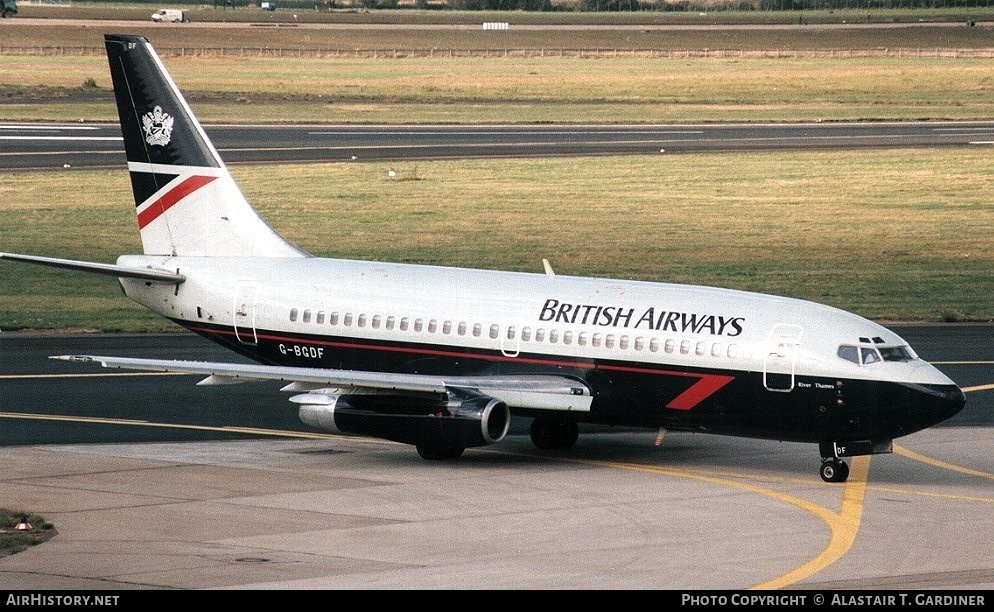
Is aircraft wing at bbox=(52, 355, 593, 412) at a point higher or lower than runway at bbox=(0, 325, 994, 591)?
higher

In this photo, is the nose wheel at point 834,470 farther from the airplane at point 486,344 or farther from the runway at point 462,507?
the runway at point 462,507

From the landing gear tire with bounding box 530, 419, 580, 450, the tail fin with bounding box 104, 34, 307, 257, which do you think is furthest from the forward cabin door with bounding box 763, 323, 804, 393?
the tail fin with bounding box 104, 34, 307, 257

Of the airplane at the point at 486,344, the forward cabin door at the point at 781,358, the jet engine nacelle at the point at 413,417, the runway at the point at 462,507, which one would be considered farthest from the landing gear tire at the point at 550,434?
the forward cabin door at the point at 781,358

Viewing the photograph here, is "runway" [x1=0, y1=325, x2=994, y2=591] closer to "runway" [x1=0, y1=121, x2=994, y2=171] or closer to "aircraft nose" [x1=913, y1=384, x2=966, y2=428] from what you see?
"aircraft nose" [x1=913, y1=384, x2=966, y2=428]

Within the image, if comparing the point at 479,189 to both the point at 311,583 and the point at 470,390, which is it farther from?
the point at 311,583

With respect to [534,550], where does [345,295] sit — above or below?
above

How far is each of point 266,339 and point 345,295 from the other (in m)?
2.47

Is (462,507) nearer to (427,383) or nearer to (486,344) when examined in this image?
(427,383)

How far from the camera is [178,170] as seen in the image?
142 feet

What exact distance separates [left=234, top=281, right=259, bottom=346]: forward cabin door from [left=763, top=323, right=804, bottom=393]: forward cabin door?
13010 millimetres

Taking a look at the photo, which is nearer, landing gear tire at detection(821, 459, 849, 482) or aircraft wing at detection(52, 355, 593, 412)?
landing gear tire at detection(821, 459, 849, 482)

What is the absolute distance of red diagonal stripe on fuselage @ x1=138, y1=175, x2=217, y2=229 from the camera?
Result: 43125 mm

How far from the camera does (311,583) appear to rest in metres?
26.0

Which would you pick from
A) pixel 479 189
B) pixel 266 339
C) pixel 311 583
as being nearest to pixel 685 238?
pixel 479 189
